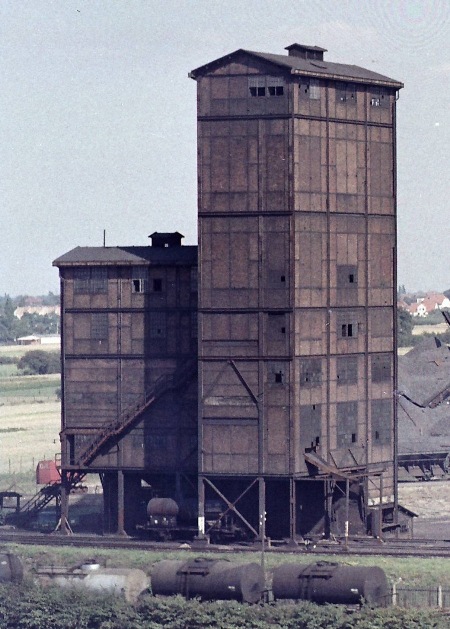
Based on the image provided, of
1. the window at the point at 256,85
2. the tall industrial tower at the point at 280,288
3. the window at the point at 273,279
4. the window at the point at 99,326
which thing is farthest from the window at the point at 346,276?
the window at the point at 99,326

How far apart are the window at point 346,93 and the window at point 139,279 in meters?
13.1

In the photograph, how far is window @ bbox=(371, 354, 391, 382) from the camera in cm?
8206

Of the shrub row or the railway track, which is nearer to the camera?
the shrub row

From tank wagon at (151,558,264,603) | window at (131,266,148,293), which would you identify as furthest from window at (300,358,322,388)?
tank wagon at (151,558,264,603)

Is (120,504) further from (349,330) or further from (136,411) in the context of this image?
(349,330)

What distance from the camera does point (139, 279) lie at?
82.2 meters

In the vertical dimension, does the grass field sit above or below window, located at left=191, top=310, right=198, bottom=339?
below

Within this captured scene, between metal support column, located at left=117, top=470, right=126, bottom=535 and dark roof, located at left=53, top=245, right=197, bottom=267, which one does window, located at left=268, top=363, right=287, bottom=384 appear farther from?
metal support column, located at left=117, top=470, right=126, bottom=535

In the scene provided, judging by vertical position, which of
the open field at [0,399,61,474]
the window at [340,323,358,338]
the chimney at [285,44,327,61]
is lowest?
the open field at [0,399,61,474]

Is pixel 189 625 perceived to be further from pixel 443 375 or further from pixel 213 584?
pixel 443 375

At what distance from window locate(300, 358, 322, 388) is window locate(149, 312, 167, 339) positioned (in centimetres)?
800

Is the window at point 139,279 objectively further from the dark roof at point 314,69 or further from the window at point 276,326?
the dark roof at point 314,69

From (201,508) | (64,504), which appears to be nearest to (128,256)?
(64,504)

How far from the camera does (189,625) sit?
203 feet
